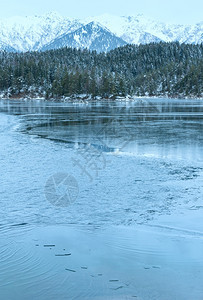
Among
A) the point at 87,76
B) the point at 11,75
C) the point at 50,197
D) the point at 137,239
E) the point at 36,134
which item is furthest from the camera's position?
the point at 11,75

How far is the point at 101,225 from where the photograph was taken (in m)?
12.8

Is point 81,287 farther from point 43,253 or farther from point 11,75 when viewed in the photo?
point 11,75

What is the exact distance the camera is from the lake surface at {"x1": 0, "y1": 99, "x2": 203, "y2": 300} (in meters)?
9.05

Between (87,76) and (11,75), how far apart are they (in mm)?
44239

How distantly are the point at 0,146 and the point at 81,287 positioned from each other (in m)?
21.2

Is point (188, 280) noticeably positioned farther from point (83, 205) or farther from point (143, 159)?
point (143, 159)

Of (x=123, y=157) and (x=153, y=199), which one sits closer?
(x=153, y=199)

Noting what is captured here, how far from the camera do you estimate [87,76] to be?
14625 cm

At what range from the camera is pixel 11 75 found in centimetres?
17062

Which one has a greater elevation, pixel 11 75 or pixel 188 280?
pixel 11 75

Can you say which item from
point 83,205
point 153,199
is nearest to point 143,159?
point 153,199

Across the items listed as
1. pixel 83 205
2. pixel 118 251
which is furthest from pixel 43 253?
pixel 83 205

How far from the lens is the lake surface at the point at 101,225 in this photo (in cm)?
905

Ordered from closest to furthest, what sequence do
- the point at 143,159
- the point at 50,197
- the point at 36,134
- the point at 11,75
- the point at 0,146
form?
1. the point at 50,197
2. the point at 143,159
3. the point at 0,146
4. the point at 36,134
5. the point at 11,75
